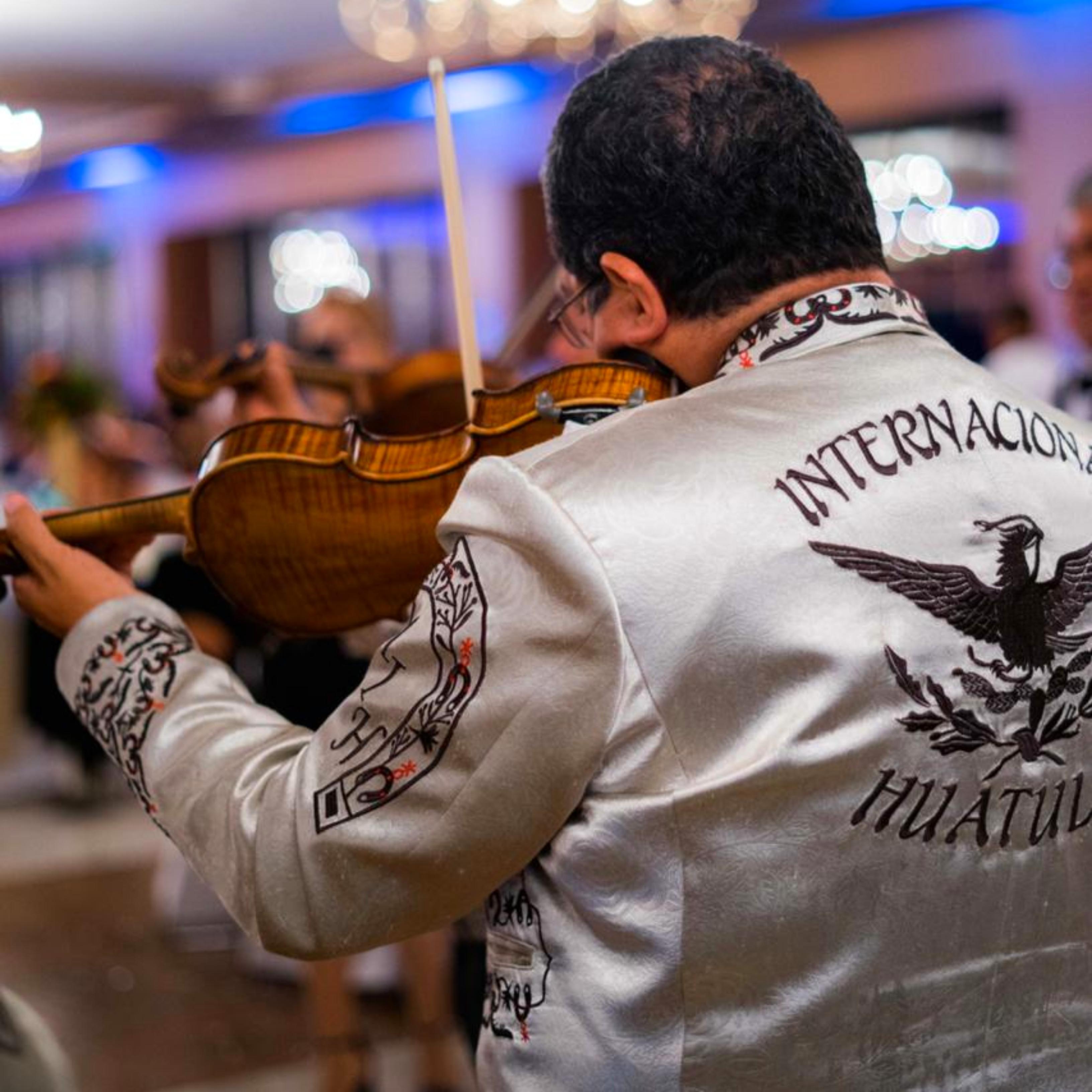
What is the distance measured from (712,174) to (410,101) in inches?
408

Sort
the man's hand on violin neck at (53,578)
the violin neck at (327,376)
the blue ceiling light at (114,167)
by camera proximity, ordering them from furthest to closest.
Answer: the blue ceiling light at (114,167)
the violin neck at (327,376)
the man's hand on violin neck at (53,578)

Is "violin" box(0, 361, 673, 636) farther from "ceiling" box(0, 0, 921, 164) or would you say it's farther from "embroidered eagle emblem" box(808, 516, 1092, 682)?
"ceiling" box(0, 0, 921, 164)

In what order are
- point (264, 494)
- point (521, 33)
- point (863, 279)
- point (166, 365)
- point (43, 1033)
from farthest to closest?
point (521, 33)
point (166, 365)
point (43, 1033)
point (264, 494)
point (863, 279)

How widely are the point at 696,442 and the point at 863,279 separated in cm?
21

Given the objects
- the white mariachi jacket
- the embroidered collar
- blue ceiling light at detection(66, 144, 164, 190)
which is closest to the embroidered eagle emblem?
the white mariachi jacket

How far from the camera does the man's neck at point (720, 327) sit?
41.9 inches

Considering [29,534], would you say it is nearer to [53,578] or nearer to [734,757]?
[53,578]

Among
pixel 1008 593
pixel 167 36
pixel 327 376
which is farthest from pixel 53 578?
pixel 167 36

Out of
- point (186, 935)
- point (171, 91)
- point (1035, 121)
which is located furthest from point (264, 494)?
point (171, 91)

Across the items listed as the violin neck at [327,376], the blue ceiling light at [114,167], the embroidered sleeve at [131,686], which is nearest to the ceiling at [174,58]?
the blue ceiling light at [114,167]

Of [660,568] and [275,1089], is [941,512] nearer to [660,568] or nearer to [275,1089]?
[660,568]

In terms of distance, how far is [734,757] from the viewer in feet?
3.07

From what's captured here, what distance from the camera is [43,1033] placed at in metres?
1.57

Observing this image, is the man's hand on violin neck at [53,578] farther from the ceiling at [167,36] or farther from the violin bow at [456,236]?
the ceiling at [167,36]
